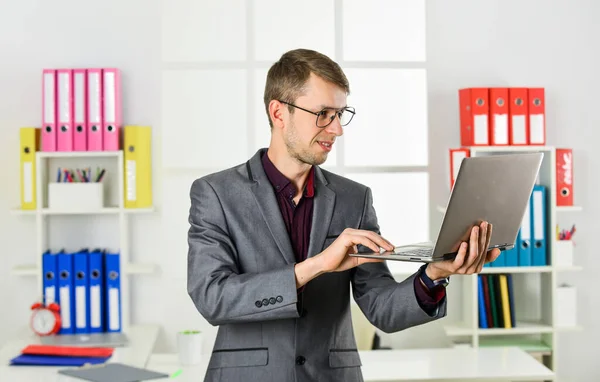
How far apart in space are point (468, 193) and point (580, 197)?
308cm

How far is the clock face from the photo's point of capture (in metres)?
4.14

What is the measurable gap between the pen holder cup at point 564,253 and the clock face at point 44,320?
258cm

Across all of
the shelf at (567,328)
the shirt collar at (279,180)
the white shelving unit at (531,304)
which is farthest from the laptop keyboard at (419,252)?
the shelf at (567,328)

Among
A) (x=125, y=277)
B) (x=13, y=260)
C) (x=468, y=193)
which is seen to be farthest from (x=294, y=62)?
(x=13, y=260)

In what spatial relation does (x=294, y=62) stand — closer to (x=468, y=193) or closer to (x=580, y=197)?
(x=468, y=193)

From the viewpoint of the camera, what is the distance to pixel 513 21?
15.3 feet

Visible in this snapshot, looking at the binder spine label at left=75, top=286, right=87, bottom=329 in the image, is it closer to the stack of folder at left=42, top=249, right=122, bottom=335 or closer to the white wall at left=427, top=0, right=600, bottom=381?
the stack of folder at left=42, top=249, right=122, bottom=335

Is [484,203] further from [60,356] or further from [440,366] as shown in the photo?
[60,356]

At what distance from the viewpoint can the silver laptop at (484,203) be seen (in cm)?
185

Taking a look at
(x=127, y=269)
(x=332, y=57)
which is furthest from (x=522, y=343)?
(x=127, y=269)

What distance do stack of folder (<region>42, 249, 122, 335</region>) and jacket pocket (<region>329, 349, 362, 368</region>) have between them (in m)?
2.25

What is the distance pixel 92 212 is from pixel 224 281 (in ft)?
7.68

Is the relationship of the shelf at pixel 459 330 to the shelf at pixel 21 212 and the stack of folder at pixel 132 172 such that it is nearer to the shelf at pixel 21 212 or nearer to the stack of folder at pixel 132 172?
the stack of folder at pixel 132 172

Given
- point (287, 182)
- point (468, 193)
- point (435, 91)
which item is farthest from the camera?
point (435, 91)
